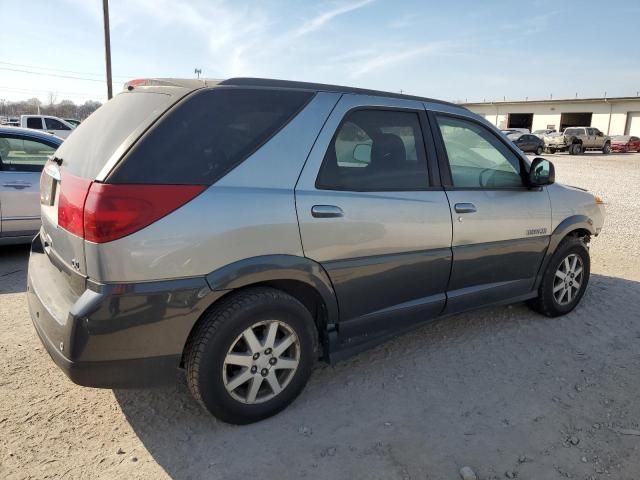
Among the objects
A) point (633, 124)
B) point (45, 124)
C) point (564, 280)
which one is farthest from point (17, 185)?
point (633, 124)

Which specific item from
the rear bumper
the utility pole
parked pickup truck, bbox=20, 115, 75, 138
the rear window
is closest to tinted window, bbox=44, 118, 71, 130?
parked pickup truck, bbox=20, 115, 75, 138

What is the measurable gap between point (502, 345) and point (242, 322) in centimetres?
226

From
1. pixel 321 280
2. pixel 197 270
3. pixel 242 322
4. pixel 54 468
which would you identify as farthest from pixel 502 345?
pixel 54 468

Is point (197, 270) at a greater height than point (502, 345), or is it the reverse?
point (197, 270)

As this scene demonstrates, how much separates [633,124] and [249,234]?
49.4 meters

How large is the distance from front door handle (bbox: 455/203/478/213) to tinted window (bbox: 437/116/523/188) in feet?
0.47

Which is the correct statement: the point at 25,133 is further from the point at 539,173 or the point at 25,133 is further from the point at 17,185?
the point at 539,173

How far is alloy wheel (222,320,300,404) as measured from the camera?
102 inches

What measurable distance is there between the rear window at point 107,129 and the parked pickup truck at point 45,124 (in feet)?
61.3

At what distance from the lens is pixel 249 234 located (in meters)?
2.47

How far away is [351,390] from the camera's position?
3125 millimetres

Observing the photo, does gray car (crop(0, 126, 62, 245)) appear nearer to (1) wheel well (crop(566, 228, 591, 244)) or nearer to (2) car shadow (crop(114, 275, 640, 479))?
(2) car shadow (crop(114, 275, 640, 479))

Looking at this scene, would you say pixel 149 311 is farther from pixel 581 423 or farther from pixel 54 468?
pixel 581 423

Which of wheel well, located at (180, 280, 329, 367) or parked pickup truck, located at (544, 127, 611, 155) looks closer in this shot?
wheel well, located at (180, 280, 329, 367)
